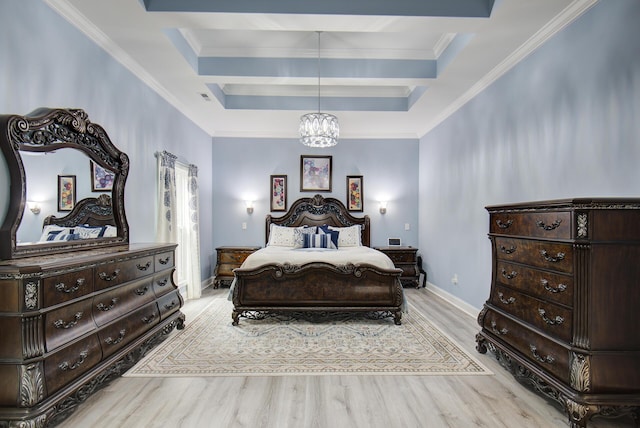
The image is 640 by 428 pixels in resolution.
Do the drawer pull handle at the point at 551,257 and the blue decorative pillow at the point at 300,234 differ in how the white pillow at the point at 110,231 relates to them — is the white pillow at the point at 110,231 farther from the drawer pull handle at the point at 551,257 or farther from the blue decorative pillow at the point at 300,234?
the drawer pull handle at the point at 551,257

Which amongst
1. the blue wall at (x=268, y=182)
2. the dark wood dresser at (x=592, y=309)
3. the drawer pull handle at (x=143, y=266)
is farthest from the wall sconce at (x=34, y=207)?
the blue wall at (x=268, y=182)

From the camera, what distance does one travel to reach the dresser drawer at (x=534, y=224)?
200 cm

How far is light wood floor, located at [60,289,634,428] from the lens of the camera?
2.02m

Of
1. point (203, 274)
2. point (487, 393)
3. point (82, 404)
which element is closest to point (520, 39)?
point (487, 393)

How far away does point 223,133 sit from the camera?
6.31 metres

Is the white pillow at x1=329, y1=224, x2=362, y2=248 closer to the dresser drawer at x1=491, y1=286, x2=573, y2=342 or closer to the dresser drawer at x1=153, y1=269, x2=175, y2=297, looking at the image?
the dresser drawer at x1=153, y1=269, x2=175, y2=297

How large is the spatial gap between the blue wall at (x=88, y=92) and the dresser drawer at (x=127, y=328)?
3.33ft

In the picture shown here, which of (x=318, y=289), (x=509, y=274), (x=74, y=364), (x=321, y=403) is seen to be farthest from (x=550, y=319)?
(x=74, y=364)

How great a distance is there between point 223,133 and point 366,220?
3187 mm

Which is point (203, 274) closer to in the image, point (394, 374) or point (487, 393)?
point (394, 374)

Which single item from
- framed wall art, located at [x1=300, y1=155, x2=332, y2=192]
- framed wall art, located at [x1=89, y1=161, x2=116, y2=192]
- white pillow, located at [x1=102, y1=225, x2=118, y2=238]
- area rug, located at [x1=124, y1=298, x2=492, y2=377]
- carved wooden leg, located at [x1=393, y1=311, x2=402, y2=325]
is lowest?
area rug, located at [x1=124, y1=298, x2=492, y2=377]

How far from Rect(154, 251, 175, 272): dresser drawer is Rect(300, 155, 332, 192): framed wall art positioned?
10.4ft

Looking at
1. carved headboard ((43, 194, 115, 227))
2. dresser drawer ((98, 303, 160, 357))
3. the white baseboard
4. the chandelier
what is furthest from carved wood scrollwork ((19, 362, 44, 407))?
the white baseboard

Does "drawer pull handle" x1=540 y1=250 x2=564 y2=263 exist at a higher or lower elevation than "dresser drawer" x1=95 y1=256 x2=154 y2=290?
higher
